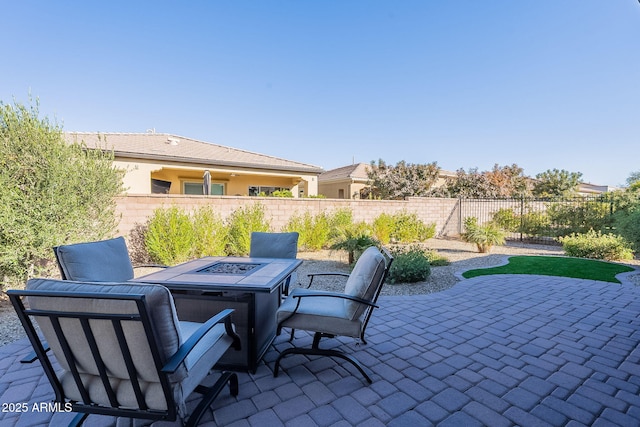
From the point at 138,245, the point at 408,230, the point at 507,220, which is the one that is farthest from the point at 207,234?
the point at 507,220

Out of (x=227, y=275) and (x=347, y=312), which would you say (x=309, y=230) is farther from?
(x=347, y=312)

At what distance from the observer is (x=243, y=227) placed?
7965 mm

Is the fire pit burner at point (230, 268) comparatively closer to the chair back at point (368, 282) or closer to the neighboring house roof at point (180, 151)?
the chair back at point (368, 282)

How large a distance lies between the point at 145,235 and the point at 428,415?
24.1ft

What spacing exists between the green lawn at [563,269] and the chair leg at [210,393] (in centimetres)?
566

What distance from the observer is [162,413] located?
62.1 inches

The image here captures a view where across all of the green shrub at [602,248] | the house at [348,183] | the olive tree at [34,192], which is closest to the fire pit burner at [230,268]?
the olive tree at [34,192]

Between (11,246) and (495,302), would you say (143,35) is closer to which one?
(11,246)

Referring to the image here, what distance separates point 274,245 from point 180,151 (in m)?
9.21

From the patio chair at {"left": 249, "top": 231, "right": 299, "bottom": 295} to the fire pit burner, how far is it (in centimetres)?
85

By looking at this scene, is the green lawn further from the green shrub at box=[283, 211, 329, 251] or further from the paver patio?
the green shrub at box=[283, 211, 329, 251]

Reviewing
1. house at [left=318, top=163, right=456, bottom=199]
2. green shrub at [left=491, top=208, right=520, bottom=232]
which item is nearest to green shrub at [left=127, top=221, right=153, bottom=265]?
house at [left=318, top=163, right=456, bottom=199]

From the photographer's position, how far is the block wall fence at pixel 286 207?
7238 mm

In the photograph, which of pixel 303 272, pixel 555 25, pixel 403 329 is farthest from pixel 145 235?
pixel 555 25
